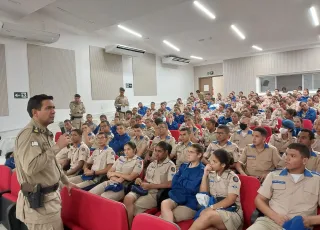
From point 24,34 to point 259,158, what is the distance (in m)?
5.83

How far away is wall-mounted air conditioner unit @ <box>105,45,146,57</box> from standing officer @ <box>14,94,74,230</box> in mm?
7021

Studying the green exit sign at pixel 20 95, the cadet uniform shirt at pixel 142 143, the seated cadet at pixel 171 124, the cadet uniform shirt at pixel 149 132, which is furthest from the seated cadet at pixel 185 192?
the green exit sign at pixel 20 95

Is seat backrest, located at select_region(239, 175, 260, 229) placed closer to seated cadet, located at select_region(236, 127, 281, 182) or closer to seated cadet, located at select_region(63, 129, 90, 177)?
seated cadet, located at select_region(236, 127, 281, 182)

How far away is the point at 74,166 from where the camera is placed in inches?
135

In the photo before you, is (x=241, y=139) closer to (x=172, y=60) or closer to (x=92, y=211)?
(x=92, y=211)

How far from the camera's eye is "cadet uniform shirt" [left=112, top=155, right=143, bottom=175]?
2.83 meters

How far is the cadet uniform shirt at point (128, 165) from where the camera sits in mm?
2826

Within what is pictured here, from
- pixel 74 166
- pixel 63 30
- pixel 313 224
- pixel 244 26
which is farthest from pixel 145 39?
pixel 313 224

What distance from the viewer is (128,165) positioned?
2.91 metres

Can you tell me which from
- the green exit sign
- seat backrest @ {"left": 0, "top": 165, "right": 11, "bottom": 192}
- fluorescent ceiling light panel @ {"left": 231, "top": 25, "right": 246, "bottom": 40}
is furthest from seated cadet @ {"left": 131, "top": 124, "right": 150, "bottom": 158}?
fluorescent ceiling light panel @ {"left": 231, "top": 25, "right": 246, "bottom": 40}

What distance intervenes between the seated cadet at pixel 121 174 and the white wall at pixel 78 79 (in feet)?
14.5

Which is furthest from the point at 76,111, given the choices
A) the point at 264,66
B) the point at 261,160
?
the point at 264,66

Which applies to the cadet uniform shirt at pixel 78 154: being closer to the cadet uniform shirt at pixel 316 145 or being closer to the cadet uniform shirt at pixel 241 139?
the cadet uniform shirt at pixel 241 139

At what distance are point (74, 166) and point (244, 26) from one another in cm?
631
